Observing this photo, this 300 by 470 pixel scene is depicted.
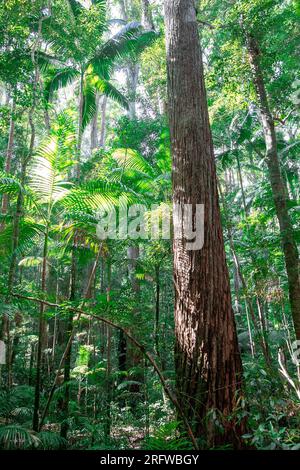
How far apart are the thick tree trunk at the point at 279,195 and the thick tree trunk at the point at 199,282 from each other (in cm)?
329

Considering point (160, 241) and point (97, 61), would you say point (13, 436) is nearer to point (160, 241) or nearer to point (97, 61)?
point (160, 241)

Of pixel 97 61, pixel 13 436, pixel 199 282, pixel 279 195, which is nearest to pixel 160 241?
pixel 279 195

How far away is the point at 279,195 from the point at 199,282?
4.27m

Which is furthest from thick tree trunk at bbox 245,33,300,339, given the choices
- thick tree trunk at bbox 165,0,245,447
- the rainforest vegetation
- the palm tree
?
the palm tree

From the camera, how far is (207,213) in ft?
11.1

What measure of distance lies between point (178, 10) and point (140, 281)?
6.94 m

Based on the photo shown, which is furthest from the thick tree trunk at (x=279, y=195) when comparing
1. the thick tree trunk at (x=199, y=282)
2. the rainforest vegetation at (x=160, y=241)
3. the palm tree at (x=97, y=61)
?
the palm tree at (x=97, y=61)

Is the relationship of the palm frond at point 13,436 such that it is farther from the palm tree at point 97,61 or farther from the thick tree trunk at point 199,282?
the palm tree at point 97,61

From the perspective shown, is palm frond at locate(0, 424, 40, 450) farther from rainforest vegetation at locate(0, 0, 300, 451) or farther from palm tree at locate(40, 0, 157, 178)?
palm tree at locate(40, 0, 157, 178)

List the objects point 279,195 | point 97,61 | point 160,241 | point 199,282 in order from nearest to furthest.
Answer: point 199,282
point 160,241
point 279,195
point 97,61

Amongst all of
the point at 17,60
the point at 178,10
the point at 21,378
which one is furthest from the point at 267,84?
the point at 21,378

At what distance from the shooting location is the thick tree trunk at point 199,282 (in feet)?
9.45

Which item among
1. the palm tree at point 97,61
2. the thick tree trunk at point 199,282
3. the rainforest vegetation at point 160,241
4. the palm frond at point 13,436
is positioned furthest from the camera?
the palm tree at point 97,61

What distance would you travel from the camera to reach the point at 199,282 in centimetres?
315
